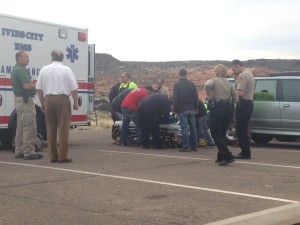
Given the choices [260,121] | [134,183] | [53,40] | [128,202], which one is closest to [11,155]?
[53,40]

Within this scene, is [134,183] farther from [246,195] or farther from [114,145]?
[114,145]

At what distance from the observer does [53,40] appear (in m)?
12.7

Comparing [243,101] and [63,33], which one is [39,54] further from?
[243,101]

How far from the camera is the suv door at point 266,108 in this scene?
13734mm

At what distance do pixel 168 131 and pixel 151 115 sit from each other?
75 cm

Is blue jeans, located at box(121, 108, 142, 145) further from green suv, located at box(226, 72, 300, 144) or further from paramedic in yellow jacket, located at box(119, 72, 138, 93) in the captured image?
green suv, located at box(226, 72, 300, 144)

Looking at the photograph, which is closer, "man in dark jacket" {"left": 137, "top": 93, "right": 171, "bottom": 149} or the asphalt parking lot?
the asphalt parking lot

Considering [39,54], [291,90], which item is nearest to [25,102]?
[39,54]

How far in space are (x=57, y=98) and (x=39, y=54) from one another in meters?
2.76

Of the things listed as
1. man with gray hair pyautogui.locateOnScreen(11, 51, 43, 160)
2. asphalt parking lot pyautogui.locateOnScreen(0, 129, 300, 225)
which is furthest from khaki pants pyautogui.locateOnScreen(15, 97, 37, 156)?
asphalt parking lot pyautogui.locateOnScreen(0, 129, 300, 225)

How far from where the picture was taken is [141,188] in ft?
24.7

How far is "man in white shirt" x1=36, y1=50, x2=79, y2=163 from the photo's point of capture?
390 inches

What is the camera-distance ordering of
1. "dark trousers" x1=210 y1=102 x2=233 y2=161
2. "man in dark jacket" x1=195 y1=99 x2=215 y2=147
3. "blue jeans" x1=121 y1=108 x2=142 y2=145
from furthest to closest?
"man in dark jacket" x1=195 y1=99 x2=215 y2=147
"blue jeans" x1=121 y1=108 x2=142 y2=145
"dark trousers" x1=210 y1=102 x2=233 y2=161

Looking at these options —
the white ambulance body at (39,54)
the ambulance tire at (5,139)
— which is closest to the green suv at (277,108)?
the white ambulance body at (39,54)
